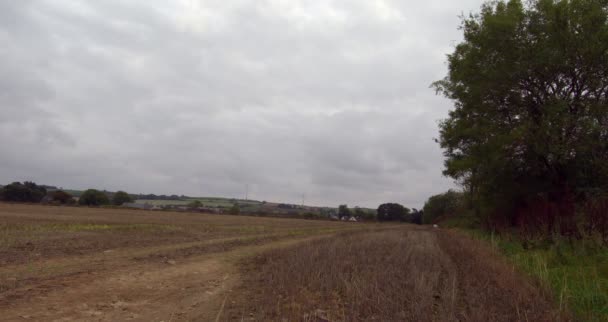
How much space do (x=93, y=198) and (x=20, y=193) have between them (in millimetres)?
14565

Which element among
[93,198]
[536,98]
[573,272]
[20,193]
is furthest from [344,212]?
[573,272]

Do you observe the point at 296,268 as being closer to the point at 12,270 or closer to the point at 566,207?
the point at 12,270

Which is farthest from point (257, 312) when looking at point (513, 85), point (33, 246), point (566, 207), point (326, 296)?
point (513, 85)

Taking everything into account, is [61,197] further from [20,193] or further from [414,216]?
[414,216]

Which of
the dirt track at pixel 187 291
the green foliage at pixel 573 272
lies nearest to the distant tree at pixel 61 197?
the dirt track at pixel 187 291

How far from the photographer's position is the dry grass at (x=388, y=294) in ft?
18.5

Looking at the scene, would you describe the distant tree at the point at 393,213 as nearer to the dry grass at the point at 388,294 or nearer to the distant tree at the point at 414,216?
the distant tree at the point at 414,216

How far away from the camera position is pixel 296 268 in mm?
9797

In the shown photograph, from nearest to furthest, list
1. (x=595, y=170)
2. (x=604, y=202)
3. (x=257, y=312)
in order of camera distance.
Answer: (x=257, y=312), (x=604, y=202), (x=595, y=170)

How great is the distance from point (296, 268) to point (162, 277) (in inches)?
119

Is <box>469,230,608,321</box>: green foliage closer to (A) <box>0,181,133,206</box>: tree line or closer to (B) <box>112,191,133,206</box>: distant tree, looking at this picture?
(A) <box>0,181,133,206</box>: tree line

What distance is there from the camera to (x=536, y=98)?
21.0m

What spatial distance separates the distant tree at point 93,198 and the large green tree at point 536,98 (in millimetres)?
94706

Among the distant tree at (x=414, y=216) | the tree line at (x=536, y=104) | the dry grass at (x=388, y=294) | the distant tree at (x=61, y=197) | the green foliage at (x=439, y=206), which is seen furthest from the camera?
the distant tree at (x=414, y=216)
